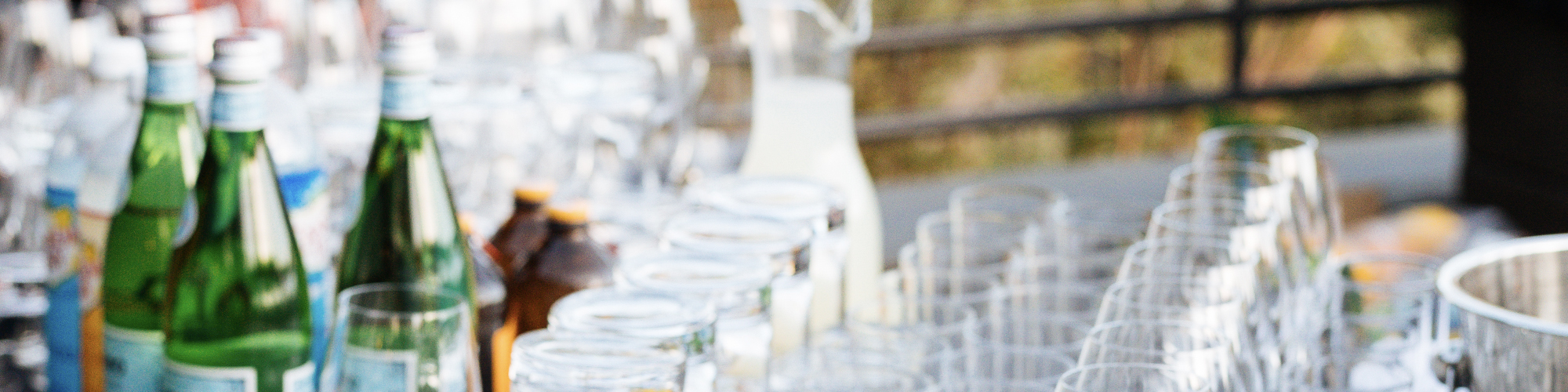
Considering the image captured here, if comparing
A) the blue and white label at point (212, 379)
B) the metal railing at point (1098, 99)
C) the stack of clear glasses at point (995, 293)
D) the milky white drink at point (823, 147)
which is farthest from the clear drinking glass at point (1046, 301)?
the metal railing at point (1098, 99)

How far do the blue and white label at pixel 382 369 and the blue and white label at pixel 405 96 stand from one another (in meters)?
0.17

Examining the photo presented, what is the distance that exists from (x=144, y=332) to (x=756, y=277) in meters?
0.38

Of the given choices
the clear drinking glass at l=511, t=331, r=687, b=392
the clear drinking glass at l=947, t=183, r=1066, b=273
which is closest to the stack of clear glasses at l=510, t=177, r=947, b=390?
the clear drinking glass at l=511, t=331, r=687, b=392

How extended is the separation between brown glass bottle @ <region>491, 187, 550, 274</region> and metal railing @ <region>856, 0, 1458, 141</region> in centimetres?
174

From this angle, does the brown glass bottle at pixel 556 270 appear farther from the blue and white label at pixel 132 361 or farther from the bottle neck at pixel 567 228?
the blue and white label at pixel 132 361

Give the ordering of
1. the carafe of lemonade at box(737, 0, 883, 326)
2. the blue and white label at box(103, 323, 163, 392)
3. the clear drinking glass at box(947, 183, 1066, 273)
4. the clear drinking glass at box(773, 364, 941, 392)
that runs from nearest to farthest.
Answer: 1. the clear drinking glass at box(773, 364, 941, 392)
2. the blue and white label at box(103, 323, 163, 392)
3. the clear drinking glass at box(947, 183, 1066, 273)
4. the carafe of lemonade at box(737, 0, 883, 326)

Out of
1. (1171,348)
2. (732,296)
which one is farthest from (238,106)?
(1171,348)

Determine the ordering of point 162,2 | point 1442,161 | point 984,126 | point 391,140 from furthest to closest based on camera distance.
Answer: point 1442,161 < point 984,126 < point 162,2 < point 391,140

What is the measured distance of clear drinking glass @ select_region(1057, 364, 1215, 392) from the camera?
2.05 ft

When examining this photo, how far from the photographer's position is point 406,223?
91 cm

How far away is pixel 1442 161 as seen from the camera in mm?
3088

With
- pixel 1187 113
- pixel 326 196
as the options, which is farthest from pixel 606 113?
pixel 1187 113

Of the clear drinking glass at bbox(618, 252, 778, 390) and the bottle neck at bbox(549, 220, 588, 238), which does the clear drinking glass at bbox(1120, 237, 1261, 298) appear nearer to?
the clear drinking glass at bbox(618, 252, 778, 390)

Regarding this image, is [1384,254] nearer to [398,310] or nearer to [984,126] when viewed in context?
[398,310]
